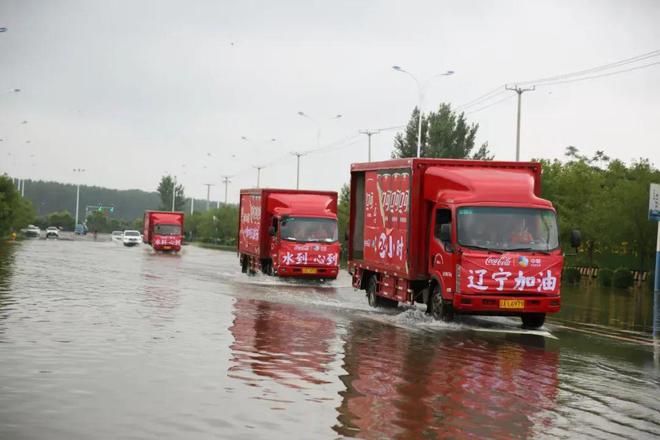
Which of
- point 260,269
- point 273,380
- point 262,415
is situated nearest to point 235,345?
point 273,380

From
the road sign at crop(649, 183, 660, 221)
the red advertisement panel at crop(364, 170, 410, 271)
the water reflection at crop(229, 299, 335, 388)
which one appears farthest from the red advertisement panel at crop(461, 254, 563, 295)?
the road sign at crop(649, 183, 660, 221)

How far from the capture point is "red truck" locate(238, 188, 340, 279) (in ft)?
105

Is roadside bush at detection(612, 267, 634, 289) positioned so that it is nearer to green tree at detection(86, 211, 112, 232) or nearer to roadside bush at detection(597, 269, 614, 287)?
roadside bush at detection(597, 269, 614, 287)

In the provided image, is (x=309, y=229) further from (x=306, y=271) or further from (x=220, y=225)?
(x=220, y=225)

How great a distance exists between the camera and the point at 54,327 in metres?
16.0

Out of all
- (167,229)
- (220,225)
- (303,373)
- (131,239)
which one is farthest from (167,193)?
(303,373)

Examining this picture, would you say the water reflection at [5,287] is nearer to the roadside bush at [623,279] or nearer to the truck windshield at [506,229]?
the truck windshield at [506,229]

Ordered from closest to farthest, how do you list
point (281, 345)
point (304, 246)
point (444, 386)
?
point (444, 386)
point (281, 345)
point (304, 246)

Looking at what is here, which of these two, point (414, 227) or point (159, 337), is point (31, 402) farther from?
point (414, 227)

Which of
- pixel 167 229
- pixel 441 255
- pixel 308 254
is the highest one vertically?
pixel 441 255

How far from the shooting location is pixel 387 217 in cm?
2189

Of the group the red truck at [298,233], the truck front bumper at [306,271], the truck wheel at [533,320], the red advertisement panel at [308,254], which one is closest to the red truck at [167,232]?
the red truck at [298,233]

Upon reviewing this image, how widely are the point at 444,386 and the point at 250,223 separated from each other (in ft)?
85.7

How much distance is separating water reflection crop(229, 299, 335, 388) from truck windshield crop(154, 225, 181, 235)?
149 ft
